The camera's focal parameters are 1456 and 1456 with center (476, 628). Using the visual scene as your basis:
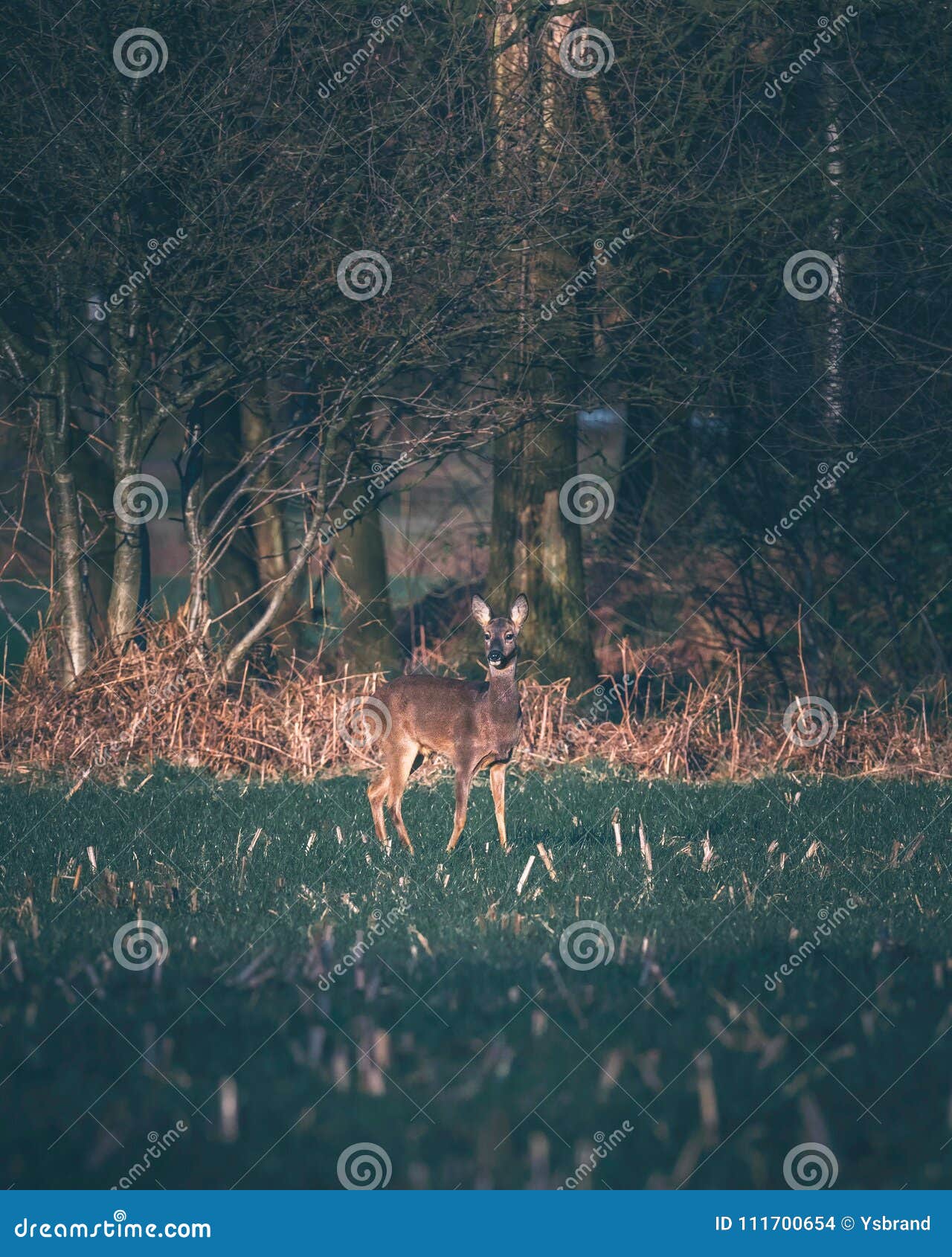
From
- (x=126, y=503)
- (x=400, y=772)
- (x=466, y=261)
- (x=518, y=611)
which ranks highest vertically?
(x=466, y=261)

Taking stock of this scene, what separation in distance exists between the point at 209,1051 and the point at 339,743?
8.44 meters

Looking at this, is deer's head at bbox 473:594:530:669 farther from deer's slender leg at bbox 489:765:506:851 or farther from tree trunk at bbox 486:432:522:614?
tree trunk at bbox 486:432:522:614

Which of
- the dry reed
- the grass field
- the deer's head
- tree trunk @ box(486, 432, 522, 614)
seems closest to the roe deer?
the deer's head

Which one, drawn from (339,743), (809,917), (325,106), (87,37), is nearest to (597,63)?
(325,106)

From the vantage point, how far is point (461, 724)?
9789 mm

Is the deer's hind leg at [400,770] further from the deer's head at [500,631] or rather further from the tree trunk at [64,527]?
the tree trunk at [64,527]

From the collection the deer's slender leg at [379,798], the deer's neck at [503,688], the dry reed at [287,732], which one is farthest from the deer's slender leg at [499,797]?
the dry reed at [287,732]

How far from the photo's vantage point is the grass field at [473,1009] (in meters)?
4.57

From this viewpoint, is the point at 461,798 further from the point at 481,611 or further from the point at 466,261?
the point at 466,261

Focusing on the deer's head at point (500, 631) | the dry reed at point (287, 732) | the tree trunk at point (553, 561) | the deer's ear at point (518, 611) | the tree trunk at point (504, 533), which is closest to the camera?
the deer's head at point (500, 631)

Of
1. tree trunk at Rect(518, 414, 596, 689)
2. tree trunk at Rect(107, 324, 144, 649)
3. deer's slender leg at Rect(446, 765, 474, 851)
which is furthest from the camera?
tree trunk at Rect(518, 414, 596, 689)

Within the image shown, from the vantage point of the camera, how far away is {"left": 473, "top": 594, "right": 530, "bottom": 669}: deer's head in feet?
31.0

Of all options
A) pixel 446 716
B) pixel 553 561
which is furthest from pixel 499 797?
pixel 553 561

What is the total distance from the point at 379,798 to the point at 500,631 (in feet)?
5.11
